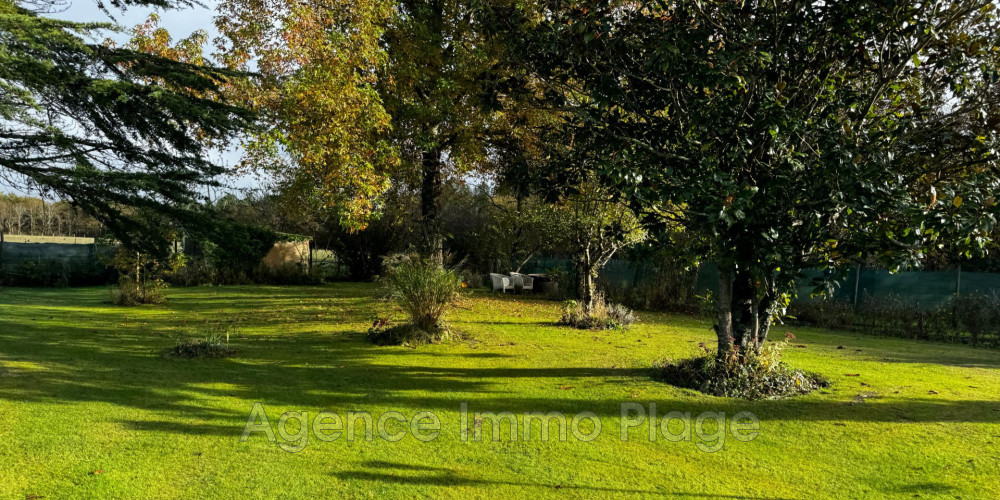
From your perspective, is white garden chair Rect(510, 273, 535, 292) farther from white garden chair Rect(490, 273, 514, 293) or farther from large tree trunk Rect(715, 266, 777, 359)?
large tree trunk Rect(715, 266, 777, 359)

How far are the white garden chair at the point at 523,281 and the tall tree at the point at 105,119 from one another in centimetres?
1332

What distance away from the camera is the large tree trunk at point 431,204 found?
1455 centimetres

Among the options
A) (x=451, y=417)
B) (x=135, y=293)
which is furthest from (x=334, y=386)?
(x=135, y=293)

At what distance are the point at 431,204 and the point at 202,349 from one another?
319 inches

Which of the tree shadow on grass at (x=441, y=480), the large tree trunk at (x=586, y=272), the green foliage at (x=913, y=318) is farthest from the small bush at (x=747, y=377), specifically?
the green foliage at (x=913, y=318)

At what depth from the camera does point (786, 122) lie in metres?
5.16

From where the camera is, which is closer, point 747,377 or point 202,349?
point 747,377

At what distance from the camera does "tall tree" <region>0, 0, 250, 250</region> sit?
485cm

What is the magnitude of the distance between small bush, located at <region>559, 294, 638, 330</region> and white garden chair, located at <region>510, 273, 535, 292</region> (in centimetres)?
689

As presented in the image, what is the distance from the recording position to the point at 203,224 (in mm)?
5480

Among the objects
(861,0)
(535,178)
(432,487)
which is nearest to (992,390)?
(861,0)

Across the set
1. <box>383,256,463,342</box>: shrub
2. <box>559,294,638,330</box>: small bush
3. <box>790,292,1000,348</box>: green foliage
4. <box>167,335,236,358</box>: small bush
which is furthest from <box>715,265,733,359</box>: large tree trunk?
<box>790,292,1000,348</box>: green foliage

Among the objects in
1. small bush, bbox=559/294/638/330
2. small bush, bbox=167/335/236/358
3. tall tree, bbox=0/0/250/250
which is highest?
tall tree, bbox=0/0/250/250

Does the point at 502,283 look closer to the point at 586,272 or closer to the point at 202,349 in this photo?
the point at 586,272
